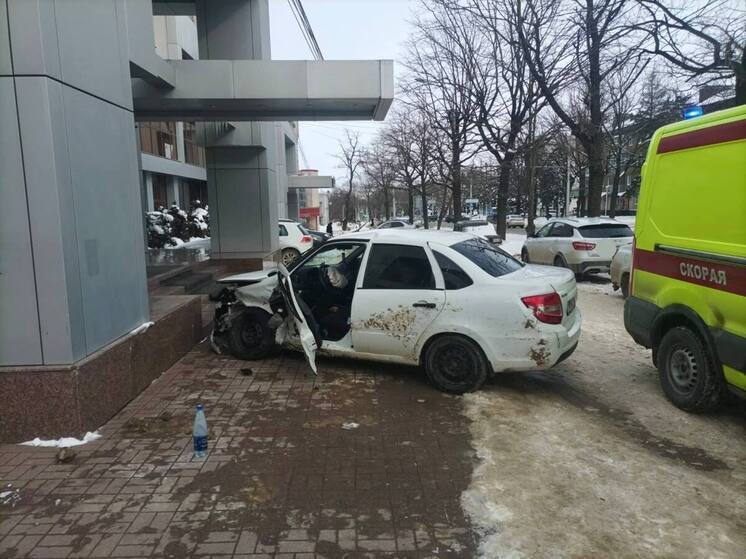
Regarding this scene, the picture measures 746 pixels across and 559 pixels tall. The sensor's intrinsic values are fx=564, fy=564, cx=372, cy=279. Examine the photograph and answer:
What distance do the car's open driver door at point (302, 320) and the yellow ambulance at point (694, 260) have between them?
336 centimetres

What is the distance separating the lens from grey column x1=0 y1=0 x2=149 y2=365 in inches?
160

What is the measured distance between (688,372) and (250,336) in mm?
4641

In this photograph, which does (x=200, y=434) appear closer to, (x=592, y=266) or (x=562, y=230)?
(x=592, y=266)

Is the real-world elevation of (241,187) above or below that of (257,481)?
above

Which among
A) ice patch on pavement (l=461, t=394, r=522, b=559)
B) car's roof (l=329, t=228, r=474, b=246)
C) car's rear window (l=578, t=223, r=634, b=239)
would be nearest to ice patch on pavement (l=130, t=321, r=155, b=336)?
car's roof (l=329, t=228, r=474, b=246)

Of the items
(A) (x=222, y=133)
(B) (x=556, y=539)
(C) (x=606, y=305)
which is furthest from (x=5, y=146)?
(A) (x=222, y=133)

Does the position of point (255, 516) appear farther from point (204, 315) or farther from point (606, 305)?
point (606, 305)

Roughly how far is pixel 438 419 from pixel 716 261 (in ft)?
8.57

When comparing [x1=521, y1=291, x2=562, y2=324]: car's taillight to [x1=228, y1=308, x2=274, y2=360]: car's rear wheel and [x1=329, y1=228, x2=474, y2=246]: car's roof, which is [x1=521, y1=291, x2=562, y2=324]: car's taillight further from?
[x1=228, y1=308, x2=274, y2=360]: car's rear wheel

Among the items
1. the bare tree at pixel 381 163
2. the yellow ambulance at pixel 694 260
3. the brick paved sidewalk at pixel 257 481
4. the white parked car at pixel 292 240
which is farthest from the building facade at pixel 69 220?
the bare tree at pixel 381 163

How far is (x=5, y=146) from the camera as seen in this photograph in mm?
4059

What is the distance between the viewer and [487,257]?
596 centimetres

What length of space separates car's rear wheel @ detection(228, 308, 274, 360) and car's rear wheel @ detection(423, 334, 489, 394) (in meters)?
2.08

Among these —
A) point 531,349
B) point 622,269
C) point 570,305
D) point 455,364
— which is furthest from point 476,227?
point 531,349
